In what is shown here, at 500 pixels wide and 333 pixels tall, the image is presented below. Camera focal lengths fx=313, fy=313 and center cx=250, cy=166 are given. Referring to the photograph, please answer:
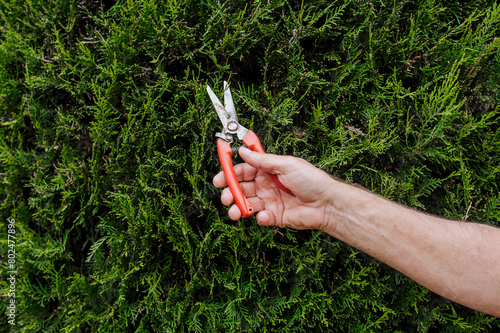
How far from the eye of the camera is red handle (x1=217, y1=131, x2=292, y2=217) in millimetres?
1909

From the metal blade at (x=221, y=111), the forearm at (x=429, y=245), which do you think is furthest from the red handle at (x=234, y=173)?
the forearm at (x=429, y=245)

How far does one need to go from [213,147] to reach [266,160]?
464 mm

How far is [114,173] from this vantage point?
86.8 inches

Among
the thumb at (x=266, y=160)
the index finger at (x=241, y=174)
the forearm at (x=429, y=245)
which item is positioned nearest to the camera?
the forearm at (x=429, y=245)

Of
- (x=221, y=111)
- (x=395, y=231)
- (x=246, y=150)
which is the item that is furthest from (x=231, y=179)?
(x=395, y=231)

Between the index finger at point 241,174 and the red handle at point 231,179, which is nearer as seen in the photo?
the red handle at point 231,179

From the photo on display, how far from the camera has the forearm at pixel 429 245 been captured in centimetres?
182

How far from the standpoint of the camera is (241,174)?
2.27 meters

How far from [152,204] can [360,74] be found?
1745mm

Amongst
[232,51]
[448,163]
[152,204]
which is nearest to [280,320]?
[152,204]

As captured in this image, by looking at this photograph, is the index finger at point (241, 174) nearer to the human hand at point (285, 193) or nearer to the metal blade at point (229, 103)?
the human hand at point (285, 193)

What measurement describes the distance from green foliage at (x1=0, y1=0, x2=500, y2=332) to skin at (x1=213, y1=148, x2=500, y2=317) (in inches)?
8.1

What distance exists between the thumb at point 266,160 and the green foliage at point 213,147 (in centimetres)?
28

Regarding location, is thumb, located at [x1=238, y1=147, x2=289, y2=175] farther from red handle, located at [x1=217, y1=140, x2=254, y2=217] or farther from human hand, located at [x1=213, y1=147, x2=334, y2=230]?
red handle, located at [x1=217, y1=140, x2=254, y2=217]
